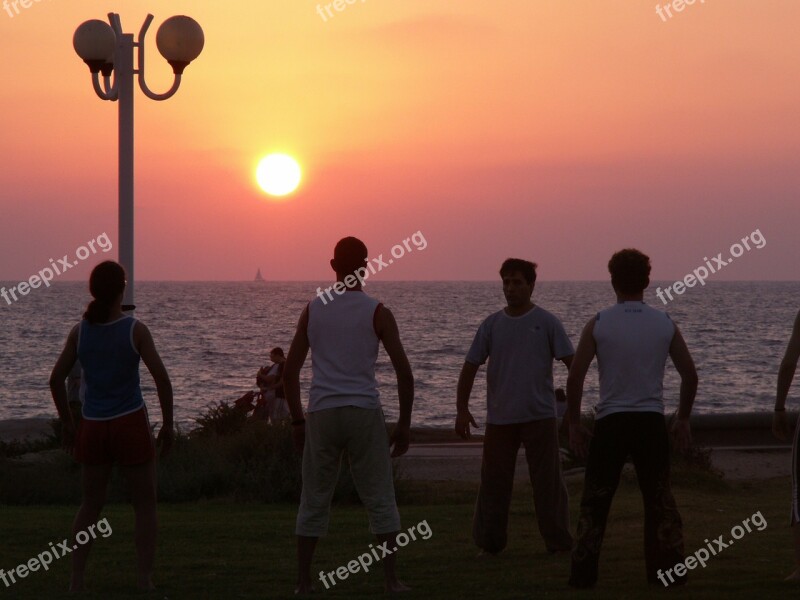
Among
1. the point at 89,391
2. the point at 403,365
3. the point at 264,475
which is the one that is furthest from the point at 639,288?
the point at 264,475

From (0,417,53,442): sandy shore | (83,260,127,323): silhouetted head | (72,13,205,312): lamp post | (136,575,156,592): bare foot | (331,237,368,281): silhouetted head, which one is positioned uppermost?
(72,13,205,312): lamp post

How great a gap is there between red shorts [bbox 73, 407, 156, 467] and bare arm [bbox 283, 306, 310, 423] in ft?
2.63

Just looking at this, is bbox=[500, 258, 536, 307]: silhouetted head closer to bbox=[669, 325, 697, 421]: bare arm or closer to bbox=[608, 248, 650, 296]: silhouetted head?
bbox=[608, 248, 650, 296]: silhouetted head

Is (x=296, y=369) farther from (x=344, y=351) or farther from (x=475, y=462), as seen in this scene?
(x=475, y=462)

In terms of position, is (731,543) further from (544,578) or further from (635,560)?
(544,578)

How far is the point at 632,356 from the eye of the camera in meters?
6.92

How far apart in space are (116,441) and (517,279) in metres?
2.81

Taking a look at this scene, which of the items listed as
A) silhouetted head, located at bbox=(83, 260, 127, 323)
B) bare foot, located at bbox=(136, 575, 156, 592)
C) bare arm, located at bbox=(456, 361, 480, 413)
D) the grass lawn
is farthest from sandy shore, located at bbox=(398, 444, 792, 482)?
silhouetted head, located at bbox=(83, 260, 127, 323)

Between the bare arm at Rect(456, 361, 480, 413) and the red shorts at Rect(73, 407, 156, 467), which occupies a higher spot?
the bare arm at Rect(456, 361, 480, 413)

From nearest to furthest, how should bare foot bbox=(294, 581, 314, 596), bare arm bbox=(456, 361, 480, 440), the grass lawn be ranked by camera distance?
bare foot bbox=(294, 581, 314, 596) → the grass lawn → bare arm bbox=(456, 361, 480, 440)

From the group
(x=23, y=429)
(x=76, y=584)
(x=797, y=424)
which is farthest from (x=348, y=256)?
(x=23, y=429)

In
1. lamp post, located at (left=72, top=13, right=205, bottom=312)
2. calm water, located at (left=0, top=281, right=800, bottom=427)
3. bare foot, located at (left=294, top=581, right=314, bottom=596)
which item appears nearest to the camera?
bare foot, located at (left=294, top=581, right=314, bottom=596)

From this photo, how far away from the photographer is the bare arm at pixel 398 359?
686 cm

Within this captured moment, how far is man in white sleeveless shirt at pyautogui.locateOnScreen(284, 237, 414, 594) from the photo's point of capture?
22.5 ft
